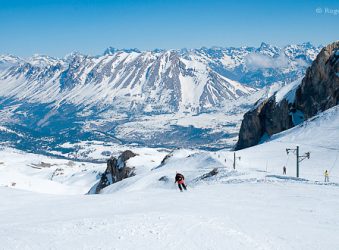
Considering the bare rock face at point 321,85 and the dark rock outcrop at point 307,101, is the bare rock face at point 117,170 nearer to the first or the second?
the dark rock outcrop at point 307,101

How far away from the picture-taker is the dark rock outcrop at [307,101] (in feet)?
328

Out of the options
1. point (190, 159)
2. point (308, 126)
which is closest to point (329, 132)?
point (308, 126)

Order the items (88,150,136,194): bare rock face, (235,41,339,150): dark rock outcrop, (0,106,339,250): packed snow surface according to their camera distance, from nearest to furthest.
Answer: (0,106,339,250): packed snow surface → (235,41,339,150): dark rock outcrop → (88,150,136,194): bare rock face

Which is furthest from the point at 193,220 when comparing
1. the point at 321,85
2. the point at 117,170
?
the point at 117,170

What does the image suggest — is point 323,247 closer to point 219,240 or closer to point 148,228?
point 219,240

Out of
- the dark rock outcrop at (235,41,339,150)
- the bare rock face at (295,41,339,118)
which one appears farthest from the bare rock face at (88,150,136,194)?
the bare rock face at (295,41,339,118)

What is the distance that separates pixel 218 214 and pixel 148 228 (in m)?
5.12

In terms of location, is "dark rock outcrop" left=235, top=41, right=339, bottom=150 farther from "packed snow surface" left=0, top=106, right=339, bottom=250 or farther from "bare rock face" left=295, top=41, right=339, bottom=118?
"packed snow surface" left=0, top=106, right=339, bottom=250

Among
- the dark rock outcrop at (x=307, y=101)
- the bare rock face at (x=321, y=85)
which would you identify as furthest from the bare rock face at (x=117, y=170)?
the bare rock face at (x=321, y=85)

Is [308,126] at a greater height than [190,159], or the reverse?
[308,126]

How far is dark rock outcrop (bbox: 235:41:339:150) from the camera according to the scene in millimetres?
100000

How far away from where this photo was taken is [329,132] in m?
81.0

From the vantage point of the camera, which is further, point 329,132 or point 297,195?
point 329,132

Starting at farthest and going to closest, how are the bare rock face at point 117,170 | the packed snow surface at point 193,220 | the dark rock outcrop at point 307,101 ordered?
the bare rock face at point 117,170
the dark rock outcrop at point 307,101
the packed snow surface at point 193,220
